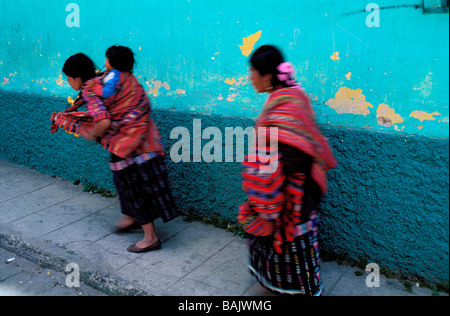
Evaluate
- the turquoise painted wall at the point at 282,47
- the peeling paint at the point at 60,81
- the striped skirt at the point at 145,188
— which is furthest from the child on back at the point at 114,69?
the peeling paint at the point at 60,81

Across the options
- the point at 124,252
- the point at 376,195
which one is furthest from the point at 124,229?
the point at 376,195

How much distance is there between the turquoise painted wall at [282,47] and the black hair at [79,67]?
908 mm

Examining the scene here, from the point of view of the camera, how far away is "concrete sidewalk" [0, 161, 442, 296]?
3119 millimetres

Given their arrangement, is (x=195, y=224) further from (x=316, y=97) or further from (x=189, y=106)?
(x=316, y=97)

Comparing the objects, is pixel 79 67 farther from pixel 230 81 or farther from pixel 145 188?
pixel 230 81

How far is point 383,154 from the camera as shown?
10.0 feet

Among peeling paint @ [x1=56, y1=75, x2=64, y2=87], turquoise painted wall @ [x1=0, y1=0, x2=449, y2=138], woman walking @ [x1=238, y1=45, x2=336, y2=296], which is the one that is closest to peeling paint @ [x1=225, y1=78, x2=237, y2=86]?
turquoise painted wall @ [x1=0, y1=0, x2=449, y2=138]

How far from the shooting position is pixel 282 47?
11.3 feet

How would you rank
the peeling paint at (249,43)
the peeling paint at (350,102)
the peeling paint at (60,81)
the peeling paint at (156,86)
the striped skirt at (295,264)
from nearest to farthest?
the striped skirt at (295,264) → the peeling paint at (350,102) → the peeling paint at (249,43) → the peeling paint at (156,86) → the peeling paint at (60,81)

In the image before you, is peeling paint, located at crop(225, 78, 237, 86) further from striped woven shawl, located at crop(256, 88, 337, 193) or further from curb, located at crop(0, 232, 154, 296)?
curb, located at crop(0, 232, 154, 296)

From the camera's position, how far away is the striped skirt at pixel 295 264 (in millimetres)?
2584

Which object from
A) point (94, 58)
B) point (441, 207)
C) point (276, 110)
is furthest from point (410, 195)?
point (94, 58)

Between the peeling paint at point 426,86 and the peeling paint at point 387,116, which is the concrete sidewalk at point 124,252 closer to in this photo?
the peeling paint at point 387,116

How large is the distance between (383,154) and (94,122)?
2127 mm
